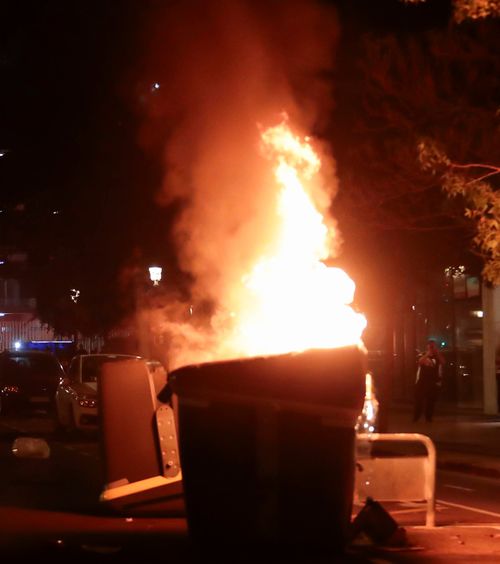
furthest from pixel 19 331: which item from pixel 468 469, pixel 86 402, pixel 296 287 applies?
pixel 296 287

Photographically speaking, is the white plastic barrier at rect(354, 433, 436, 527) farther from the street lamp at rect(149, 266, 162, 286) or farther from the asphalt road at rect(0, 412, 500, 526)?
the street lamp at rect(149, 266, 162, 286)

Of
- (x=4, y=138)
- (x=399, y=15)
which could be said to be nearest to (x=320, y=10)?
(x=399, y=15)

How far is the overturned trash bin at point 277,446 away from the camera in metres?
6.82

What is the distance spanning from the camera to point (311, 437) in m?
6.88

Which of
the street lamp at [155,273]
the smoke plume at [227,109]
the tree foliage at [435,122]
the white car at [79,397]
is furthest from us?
the street lamp at [155,273]

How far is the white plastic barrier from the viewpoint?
9086 millimetres

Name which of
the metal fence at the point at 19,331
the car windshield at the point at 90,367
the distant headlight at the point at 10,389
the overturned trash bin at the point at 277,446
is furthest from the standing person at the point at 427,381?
the metal fence at the point at 19,331

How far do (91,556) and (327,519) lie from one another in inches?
61.7

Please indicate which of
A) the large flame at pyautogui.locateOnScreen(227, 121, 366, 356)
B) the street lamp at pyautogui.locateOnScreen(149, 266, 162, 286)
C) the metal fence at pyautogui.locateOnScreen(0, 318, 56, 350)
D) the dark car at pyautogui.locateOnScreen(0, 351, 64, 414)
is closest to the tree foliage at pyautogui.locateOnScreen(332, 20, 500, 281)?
the large flame at pyautogui.locateOnScreen(227, 121, 366, 356)

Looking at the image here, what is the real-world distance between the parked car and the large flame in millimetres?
9574

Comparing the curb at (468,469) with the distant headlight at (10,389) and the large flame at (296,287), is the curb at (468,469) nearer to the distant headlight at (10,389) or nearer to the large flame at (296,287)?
the large flame at (296,287)

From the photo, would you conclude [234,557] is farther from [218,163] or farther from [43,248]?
[43,248]

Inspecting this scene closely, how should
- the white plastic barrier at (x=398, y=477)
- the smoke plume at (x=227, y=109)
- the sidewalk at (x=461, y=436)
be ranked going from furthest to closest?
1. the sidewalk at (x=461, y=436)
2. the smoke plume at (x=227, y=109)
3. the white plastic barrier at (x=398, y=477)

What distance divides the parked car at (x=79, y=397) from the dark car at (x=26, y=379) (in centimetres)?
388
